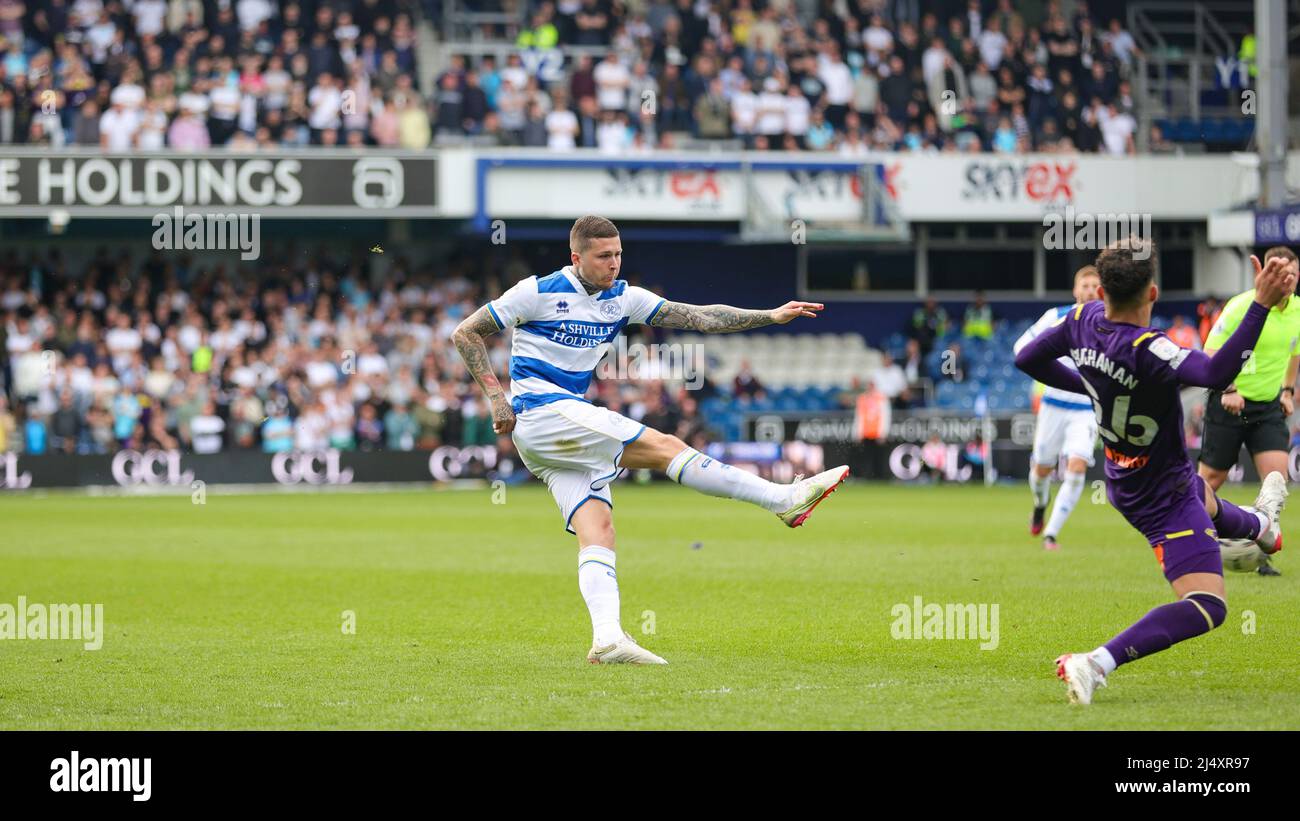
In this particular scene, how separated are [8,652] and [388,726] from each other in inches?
152

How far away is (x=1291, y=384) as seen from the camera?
12633 mm

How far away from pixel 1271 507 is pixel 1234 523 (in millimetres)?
996

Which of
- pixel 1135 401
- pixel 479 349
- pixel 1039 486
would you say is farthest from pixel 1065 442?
pixel 1135 401

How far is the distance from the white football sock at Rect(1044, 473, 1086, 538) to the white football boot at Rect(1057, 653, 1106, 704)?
8675 millimetres

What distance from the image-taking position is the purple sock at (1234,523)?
851 cm

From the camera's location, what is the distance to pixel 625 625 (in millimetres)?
10977

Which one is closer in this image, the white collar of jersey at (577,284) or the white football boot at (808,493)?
the white football boot at (808,493)

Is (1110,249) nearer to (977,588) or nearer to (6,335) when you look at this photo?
(977,588)

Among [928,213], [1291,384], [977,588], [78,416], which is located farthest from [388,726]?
[928,213]

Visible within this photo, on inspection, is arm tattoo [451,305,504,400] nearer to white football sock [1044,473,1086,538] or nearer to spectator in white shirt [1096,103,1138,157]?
white football sock [1044,473,1086,538]

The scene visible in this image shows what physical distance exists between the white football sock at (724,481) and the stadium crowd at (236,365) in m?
21.9

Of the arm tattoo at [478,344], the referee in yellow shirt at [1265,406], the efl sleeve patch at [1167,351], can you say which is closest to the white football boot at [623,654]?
the arm tattoo at [478,344]

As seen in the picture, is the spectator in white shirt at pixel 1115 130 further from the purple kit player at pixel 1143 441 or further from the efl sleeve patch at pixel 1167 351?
the efl sleeve patch at pixel 1167 351

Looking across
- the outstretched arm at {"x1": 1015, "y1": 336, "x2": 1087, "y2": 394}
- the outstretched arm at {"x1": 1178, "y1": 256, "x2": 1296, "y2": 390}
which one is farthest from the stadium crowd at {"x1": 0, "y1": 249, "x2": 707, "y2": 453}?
the outstretched arm at {"x1": 1178, "y1": 256, "x2": 1296, "y2": 390}
